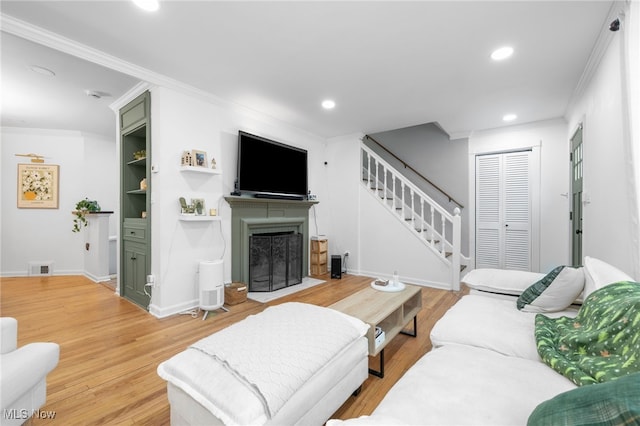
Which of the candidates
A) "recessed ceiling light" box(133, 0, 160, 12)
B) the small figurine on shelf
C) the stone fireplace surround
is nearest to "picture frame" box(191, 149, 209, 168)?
the small figurine on shelf

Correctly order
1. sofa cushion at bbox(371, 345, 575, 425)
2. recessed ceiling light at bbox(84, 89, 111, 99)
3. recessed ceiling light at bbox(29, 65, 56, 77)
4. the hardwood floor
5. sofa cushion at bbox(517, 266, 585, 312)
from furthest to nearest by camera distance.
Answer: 1. recessed ceiling light at bbox(84, 89, 111, 99)
2. recessed ceiling light at bbox(29, 65, 56, 77)
3. sofa cushion at bbox(517, 266, 585, 312)
4. the hardwood floor
5. sofa cushion at bbox(371, 345, 575, 425)

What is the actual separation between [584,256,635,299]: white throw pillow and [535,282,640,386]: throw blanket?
12 cm

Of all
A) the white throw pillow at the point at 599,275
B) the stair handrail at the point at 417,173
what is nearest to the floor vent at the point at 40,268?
the stair handrail at the point at 417,173

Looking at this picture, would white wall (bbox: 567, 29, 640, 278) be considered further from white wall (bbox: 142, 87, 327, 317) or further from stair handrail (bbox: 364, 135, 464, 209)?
white wall (bbox: 142, 87, 327, 317)

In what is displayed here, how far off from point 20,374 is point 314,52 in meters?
2.79

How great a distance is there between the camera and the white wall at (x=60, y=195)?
4719mm

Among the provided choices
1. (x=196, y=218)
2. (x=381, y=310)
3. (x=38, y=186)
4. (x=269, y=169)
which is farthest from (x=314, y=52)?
(x=38, y=186)

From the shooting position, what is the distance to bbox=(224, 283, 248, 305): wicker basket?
329 centimetres

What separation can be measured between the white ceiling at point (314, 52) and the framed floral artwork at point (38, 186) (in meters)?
1.45

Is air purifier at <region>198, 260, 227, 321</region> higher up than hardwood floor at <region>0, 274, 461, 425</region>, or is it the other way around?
air purifier at <region>198, 260, 227, 321</region>

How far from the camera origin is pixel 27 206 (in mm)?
4812

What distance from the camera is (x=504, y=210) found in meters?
4.53

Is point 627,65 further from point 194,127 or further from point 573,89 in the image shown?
point 194,127

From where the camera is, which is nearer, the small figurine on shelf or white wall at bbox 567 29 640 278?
white wall at bbox 567 29 640 278
